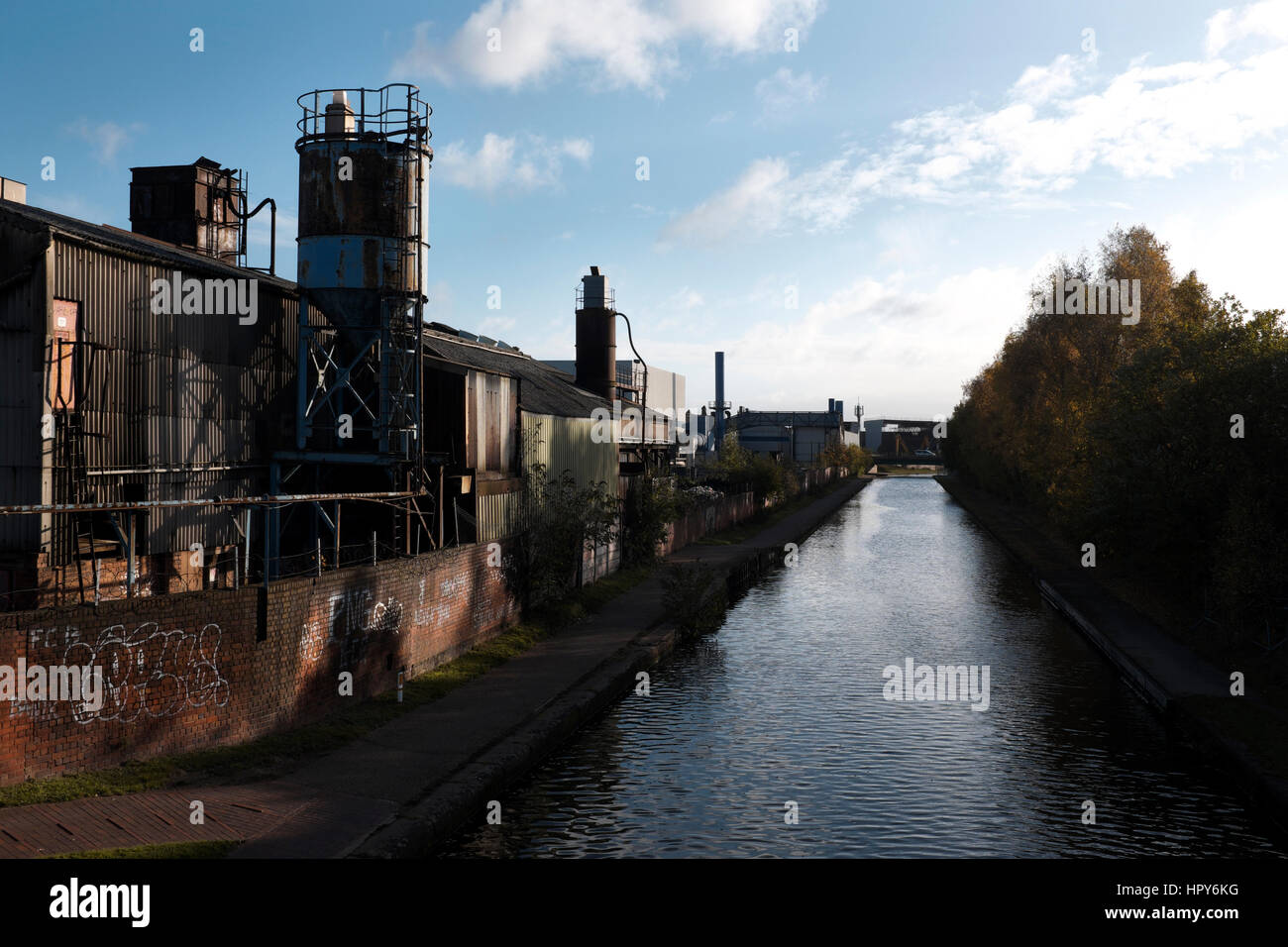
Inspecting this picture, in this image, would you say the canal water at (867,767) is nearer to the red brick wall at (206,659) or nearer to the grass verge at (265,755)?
the grass verge at (265,755)

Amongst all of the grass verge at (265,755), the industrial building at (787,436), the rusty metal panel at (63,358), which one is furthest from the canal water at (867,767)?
the industrial building at (787,436)

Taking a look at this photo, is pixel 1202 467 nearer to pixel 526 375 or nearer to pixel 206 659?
pixel 526 375

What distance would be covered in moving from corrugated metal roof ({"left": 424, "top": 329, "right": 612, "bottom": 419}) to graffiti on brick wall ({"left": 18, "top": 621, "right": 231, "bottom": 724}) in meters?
11.0

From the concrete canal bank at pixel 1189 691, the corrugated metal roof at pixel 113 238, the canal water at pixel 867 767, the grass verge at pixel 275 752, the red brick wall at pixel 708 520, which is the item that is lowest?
the canal water at pixel 867 767

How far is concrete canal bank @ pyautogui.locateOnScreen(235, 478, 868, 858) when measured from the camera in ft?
35.8

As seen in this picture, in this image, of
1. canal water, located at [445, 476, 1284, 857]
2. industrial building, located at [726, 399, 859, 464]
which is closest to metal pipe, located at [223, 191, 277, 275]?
canal water, located at [445, 476, 1284, 857]

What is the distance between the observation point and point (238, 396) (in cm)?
1922

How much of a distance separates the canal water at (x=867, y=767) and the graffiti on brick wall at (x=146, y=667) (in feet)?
13.1

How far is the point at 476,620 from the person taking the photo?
69.4ft

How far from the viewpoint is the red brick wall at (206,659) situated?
11.3 m

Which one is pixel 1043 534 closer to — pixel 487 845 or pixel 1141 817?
pixel 1141 817

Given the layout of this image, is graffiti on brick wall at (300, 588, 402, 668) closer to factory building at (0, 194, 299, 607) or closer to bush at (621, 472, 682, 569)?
factory building at (0, 194, 299, 607)

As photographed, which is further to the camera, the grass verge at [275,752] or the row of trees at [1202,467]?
the row of trees at [1202,467]
